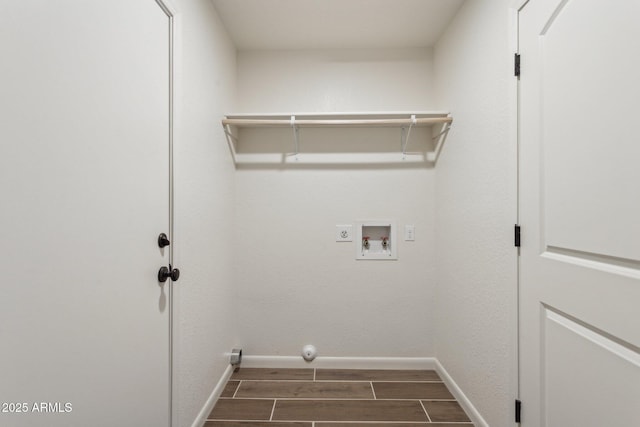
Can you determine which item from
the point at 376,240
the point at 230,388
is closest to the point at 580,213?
the point at 376,240

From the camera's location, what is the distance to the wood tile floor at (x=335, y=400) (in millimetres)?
1627

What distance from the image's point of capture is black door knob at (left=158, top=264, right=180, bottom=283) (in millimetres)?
1186

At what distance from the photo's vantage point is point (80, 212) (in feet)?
2.68

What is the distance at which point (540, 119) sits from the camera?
3.70ft

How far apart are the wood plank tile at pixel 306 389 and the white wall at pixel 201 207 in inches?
9.1

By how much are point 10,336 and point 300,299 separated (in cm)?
168

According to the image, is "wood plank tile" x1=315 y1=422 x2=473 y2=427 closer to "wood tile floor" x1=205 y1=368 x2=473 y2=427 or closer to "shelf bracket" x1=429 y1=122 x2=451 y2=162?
"wood tile floor" x1=205 y1=368 x2=473 y2=427

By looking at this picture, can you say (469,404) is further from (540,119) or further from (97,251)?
(97,251)

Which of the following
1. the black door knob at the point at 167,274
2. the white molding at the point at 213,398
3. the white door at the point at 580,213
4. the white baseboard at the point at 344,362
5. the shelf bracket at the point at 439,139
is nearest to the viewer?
the white door at the point at 580,213

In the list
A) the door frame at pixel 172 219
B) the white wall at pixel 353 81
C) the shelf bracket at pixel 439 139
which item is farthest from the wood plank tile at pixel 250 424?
the white wall at pixel 353 81

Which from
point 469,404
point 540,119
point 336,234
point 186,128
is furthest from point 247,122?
point 469,404

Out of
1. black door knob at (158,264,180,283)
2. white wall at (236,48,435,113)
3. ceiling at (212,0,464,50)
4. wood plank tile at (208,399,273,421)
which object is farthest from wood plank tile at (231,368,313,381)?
ceiling at (212,0,464,50)

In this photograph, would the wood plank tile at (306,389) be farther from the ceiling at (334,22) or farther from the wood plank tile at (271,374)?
the ceiling at (334,22)

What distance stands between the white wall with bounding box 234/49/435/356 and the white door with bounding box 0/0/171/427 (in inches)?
40.0
